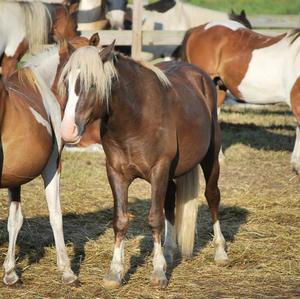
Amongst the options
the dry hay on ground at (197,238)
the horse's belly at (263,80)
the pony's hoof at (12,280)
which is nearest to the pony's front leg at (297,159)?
the dry hay on ground at (197,238)

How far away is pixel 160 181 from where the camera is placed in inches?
184

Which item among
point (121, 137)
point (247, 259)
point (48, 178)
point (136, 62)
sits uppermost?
point (136, 62)

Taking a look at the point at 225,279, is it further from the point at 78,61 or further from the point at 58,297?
the point at 78,61

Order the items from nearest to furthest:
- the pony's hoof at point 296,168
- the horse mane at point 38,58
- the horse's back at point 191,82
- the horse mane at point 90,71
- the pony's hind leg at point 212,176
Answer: the horse mane at point 90,71, the horse mane at point 38,58, the horse's back at point 191,82, the pony's hind leg at point 212,176, the pony's hoof at point 296,168

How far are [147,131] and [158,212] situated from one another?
20.3 inches

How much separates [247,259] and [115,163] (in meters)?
1.34

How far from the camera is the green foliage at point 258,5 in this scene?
110ft

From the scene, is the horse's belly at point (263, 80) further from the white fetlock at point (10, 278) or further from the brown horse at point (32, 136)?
the white fetlock at point (10, 278)

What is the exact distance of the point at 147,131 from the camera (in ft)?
15.2

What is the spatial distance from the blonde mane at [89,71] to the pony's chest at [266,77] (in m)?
4.95

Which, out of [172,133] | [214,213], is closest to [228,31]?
[214,213]

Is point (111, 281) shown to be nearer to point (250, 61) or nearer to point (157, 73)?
point (157, 73)

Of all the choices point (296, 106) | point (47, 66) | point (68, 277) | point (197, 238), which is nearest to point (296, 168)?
point (296, 106)

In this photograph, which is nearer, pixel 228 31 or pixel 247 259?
pixel 247 259
